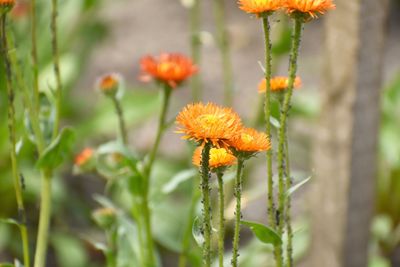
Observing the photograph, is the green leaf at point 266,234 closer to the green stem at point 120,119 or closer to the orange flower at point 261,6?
the orange flower at point 261,6

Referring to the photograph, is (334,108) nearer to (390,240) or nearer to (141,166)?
(141,166)

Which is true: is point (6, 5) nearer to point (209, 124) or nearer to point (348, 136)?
point (209, 124)

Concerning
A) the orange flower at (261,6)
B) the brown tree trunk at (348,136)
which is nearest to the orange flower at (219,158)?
the orange flower at (261,6)

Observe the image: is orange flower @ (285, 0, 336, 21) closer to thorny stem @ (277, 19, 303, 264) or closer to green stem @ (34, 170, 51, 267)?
thorny stem @ (277, 19, 303, 264)

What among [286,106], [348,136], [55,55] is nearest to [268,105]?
[286,106]

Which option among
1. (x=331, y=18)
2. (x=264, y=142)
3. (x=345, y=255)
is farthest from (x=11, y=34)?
(x=345, y=255)

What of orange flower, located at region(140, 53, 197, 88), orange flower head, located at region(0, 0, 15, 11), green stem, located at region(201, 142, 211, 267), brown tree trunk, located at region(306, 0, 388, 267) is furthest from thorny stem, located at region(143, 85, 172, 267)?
brown tree trunk, located at region(306, 0, 388, 267)
